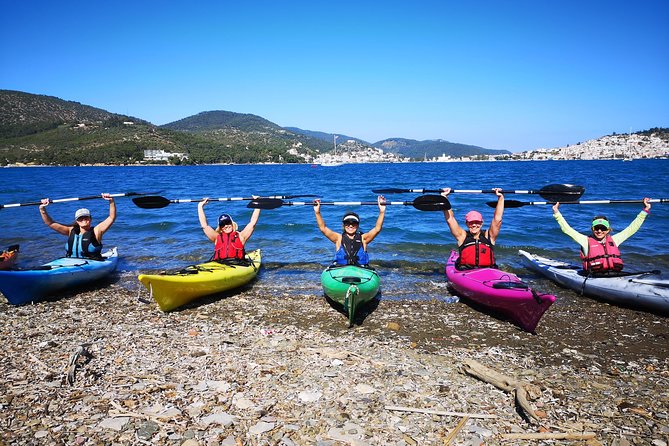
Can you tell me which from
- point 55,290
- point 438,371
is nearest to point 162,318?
point 55,290

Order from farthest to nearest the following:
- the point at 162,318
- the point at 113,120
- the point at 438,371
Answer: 1. the point at 113,120
2. the point at 162,318
3. the point at 438,371

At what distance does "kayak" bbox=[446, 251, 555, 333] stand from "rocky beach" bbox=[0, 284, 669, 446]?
28cm

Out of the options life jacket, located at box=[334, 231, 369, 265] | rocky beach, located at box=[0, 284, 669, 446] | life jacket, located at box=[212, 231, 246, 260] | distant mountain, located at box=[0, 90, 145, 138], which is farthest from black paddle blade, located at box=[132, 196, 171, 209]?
distant mountain, located at box=[0, 90, 145, 138]

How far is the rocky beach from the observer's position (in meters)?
3.96

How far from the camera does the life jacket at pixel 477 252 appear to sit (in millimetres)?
8297

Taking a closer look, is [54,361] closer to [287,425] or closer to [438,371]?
[287,425]

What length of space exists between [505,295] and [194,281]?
5.68m

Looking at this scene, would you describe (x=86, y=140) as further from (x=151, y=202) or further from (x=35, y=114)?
(x=151, y=202)

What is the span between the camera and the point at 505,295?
267 inches

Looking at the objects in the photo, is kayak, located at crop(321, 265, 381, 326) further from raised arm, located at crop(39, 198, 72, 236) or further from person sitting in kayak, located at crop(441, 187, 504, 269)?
raised arm, located at crop(39, 198, 72, 236)

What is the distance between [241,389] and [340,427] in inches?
52.8

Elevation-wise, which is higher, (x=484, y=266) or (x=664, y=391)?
(x=484, y=266)

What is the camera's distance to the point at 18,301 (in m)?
7.81

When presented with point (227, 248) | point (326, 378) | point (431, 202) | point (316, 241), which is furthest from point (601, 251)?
point (316, 241)
